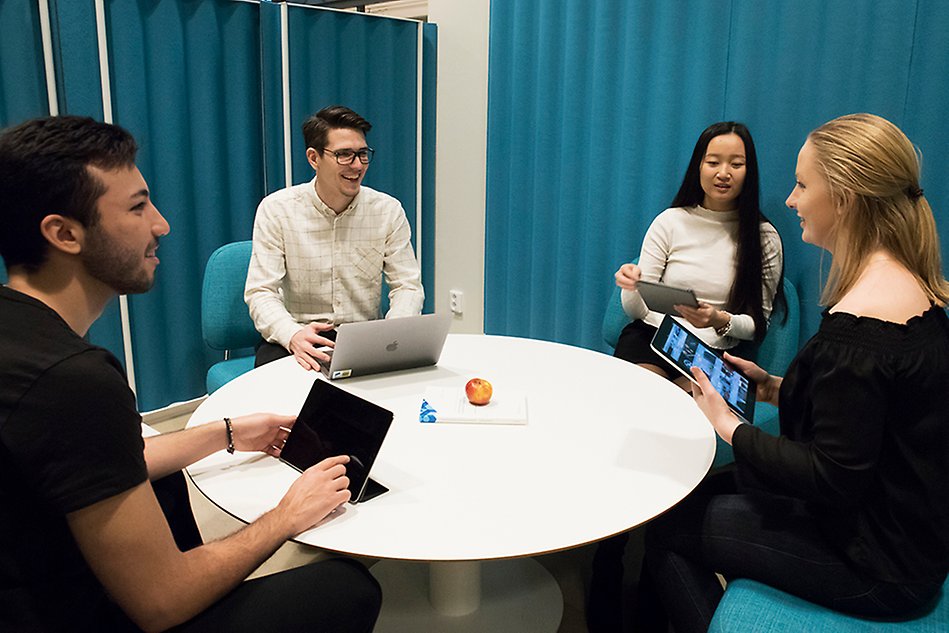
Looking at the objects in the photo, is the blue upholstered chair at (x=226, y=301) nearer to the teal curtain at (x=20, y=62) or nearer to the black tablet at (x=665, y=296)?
the teal curtain at (x=20, y=62)

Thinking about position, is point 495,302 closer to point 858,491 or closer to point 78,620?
point 858,491

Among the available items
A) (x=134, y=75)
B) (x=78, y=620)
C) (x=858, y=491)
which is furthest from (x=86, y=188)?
(x=134, y=75)

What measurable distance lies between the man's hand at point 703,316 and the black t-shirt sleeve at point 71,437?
5.54ft

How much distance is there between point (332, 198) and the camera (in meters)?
2.65

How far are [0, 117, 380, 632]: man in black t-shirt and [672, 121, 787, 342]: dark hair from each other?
5.95ft

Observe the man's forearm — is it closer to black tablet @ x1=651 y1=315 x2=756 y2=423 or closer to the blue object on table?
→ the blue object on table

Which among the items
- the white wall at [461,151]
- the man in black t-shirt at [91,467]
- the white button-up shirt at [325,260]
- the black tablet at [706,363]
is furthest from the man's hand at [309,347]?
the white wall at [461,151]

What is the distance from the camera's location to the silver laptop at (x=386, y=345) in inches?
74.1

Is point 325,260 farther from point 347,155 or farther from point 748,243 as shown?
point 748,243

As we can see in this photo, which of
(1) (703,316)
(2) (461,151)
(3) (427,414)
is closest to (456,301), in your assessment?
(2) (461,151)

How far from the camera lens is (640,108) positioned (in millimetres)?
3098

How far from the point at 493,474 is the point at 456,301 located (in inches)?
105

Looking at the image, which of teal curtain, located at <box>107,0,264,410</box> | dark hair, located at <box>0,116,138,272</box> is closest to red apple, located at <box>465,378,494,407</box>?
dark hair, located at <box>0,116,138,272</box>

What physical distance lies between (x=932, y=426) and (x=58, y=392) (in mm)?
1400
